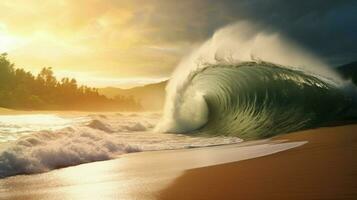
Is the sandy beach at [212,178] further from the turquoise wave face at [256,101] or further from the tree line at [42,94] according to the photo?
the tree line at [42,94]

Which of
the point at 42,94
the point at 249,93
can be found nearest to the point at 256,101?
the point at 249,93

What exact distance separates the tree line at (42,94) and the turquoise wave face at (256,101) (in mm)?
67598

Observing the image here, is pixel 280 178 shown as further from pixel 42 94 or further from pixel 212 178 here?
pixel 42 94

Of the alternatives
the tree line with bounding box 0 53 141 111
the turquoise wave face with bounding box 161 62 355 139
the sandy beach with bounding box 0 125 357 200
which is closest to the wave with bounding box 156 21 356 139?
the turquoise wave face with bounding box 161 62 355 139

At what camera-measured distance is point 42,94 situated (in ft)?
306

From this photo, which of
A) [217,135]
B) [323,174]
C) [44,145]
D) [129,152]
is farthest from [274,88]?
[323,174]

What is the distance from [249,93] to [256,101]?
85 cm

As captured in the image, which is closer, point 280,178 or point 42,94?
point 280,178

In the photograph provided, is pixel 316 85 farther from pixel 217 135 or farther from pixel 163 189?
pixel 163 189

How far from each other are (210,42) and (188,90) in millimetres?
2345

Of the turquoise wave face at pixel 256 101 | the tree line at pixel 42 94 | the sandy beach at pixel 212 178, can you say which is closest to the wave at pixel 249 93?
the turquoise wave face at pixel 256 101

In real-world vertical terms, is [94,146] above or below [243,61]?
below

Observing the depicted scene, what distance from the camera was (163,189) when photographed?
5.74m

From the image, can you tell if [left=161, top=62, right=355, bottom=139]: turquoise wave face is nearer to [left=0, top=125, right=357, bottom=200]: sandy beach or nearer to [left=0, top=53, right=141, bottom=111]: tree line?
[left=0, top=125, right=357, bottom=200]: sandy beach
